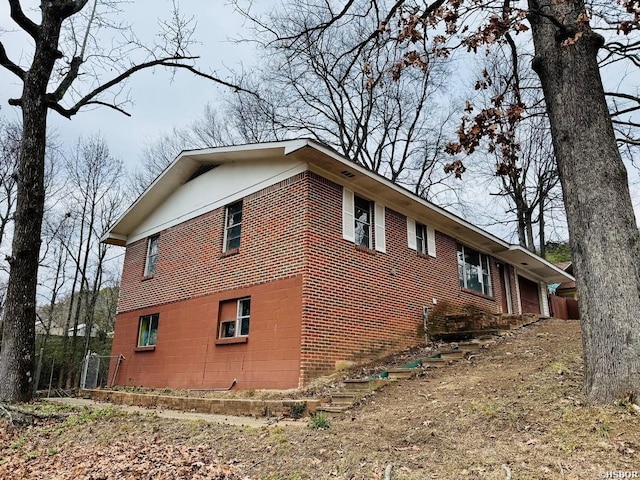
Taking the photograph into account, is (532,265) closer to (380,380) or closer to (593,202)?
(380,380)

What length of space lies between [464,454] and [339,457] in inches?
45.7

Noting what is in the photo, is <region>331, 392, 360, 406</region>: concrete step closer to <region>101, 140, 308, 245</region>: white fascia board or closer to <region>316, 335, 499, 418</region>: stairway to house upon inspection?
<region>316, 335, 499, 418</region>: stairway to house

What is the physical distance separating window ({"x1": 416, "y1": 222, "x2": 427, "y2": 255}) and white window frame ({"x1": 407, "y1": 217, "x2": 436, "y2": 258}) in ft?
0.09

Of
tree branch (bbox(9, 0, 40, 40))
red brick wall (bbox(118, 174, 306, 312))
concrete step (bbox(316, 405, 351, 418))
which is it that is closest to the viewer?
concrete step (bbox(316, 405, 351, 418))

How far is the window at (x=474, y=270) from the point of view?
47.6 feet

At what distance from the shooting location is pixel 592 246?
4.91m

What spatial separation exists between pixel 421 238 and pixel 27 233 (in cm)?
930

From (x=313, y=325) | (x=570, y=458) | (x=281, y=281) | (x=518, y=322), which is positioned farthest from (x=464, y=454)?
(x=518, y=322)

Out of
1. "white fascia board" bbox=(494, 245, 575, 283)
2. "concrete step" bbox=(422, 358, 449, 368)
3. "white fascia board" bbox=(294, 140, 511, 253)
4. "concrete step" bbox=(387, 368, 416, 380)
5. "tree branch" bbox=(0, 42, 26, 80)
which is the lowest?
"concrete step" bbox=(387, 368, 416, 380)

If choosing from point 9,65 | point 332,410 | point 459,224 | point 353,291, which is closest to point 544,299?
point 459,224

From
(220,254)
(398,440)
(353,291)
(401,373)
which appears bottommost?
(398,440)

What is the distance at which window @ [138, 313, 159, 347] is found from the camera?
12961mm

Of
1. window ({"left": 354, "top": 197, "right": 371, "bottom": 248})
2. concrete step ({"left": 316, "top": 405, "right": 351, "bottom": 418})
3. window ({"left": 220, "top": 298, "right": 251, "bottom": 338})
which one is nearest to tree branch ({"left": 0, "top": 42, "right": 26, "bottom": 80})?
window ({"left": 220, "top": 298, "right": 251, "bottom": 338})

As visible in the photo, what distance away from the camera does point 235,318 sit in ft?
34.0
